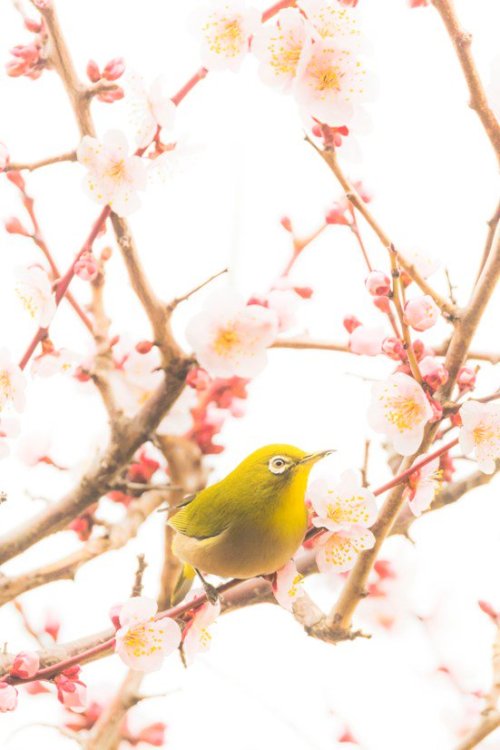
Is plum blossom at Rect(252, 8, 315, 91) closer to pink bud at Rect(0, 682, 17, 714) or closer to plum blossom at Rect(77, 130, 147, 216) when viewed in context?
plum blossom at Rect(77, 130, 147, 216)

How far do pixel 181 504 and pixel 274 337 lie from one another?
15cm

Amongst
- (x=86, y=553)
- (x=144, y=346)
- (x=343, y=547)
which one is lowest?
(x=86, y=553)

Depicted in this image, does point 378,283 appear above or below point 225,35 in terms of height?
below

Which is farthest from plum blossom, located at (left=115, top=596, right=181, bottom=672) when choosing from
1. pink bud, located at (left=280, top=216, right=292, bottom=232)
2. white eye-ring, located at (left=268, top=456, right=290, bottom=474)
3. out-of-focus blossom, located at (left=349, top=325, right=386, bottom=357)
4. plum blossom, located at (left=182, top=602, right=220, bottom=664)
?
pink bud, located at (left=280, top=216, right=292, bottom=232)

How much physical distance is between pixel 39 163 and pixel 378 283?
253mm

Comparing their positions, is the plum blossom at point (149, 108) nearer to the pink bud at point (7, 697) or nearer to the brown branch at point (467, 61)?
the brown branch at point (467, 61)

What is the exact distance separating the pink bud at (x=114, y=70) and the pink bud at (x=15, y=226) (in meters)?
0.16

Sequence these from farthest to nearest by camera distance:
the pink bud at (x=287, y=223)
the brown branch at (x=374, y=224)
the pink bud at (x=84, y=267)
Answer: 1. the pink bud at (x=287, y=223)
2. the pink bud at (x=84, y=267)
3. the brown branch at (x=374, y=224)

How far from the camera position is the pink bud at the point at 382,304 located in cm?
56

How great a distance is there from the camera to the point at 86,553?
820 mm

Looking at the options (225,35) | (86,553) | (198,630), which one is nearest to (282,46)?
(225,35)

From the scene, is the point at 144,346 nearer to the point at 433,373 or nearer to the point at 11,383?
the point at 11,383

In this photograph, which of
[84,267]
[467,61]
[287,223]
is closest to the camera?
[467,61]

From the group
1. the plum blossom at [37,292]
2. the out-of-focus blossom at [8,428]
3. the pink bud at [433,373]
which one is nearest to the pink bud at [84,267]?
the plum blossom at [37,292]
